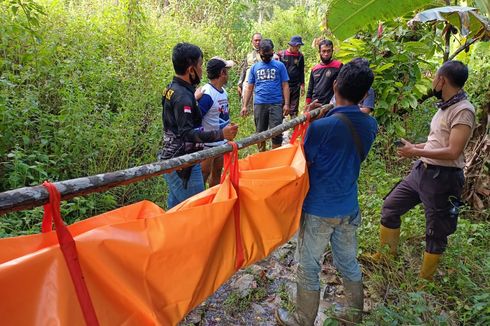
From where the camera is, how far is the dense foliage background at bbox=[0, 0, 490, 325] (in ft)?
9.87

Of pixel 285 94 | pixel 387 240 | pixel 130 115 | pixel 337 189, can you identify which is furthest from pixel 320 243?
pixel 285 94

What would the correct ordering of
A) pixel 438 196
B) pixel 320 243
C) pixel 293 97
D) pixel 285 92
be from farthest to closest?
pixel 293 97 < pixel 285 92 < pixel 438 196 < pixel 320 243

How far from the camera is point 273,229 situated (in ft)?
6.08

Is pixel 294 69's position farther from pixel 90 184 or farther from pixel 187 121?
pixel 90 184

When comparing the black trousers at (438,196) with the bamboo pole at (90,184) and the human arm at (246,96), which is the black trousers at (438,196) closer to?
the bamboo pole at (90,184)

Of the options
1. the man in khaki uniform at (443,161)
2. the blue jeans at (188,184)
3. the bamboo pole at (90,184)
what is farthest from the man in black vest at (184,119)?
the man in khaki uniform at (443,161)

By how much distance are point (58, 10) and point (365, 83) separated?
551cm

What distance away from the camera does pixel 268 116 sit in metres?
5.92

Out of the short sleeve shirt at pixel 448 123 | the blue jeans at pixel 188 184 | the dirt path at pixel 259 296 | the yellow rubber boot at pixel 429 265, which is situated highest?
the short sleeve shirt at pixel 448 123

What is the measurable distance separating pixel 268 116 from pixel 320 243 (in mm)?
3740

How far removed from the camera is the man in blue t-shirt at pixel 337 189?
87.4 inches

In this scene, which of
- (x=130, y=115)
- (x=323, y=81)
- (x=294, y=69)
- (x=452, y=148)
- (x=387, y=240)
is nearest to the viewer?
(x=452, y=148)

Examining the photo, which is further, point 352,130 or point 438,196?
point 438,196

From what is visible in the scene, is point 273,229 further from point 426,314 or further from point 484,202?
point 484,202
